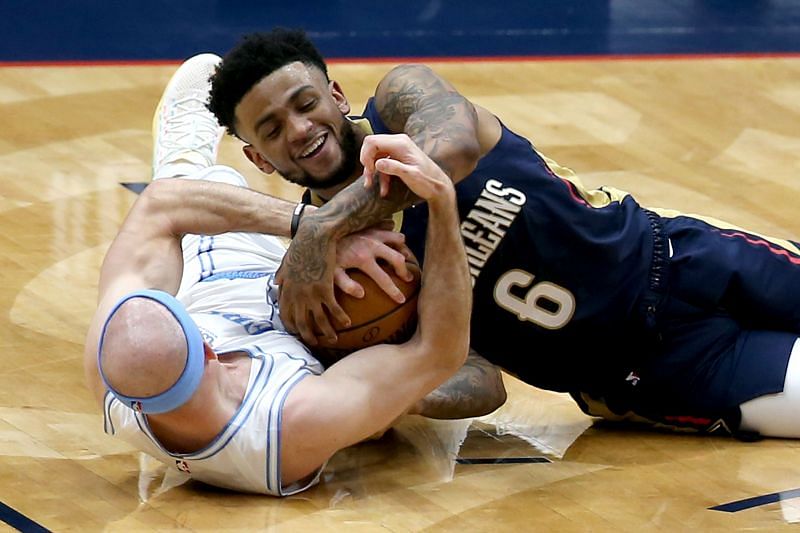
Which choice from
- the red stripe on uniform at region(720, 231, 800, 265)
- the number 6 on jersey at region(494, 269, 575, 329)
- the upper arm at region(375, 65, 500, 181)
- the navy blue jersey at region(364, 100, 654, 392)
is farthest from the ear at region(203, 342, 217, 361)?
the red stripe on uniform at region(720, 231, 800, 265)

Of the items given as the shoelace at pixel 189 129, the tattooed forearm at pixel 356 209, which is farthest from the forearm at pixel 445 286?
the shoelace at pixel 189 129

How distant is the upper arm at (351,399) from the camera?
3467 millimetres

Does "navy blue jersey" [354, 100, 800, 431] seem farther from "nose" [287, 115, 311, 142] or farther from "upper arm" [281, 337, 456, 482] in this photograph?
"upper arm" [281, 337, 456, 482]

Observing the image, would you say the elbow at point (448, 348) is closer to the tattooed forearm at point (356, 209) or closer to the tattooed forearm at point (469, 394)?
the tattooed forearm at point (356, 209)

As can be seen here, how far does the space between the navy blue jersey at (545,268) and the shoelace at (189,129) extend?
1.39 m

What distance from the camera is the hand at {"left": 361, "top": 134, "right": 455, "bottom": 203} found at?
3.45 m

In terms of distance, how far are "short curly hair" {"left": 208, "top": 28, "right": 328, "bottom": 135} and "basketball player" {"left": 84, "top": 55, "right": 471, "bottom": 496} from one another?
0.30 meters

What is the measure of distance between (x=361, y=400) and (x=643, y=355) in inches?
40.7

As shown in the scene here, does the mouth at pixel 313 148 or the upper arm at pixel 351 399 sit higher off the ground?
the mouth at pixel 313 148

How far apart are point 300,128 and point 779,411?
158 centimetres

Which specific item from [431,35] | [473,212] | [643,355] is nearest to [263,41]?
[473,212]

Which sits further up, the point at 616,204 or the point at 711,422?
the point at 616,204

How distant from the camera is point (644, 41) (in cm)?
812

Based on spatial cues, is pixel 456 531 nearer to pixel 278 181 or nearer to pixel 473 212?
pixel 473 212
